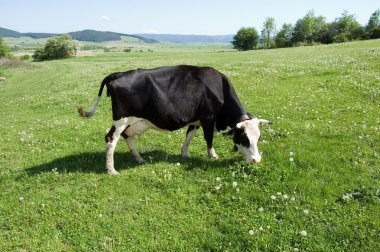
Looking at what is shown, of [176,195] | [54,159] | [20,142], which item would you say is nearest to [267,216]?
[176,195]

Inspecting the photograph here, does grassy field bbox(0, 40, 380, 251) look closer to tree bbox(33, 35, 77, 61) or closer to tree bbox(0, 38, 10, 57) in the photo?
tree bbox(0, 38, 10, 57)

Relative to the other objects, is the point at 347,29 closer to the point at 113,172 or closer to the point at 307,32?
the point at 307,32

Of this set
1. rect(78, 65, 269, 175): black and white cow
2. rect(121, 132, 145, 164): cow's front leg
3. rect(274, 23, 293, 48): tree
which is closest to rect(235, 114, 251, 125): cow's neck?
rect(78, 65, 269, 175): black and white cow

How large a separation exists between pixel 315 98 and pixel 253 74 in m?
8.96

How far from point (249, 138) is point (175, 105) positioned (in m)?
2.27

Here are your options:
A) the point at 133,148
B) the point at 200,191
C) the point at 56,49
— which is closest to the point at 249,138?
the point at 200,191

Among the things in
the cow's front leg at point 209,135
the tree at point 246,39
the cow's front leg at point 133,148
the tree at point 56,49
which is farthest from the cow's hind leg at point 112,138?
the tree at point 246,39

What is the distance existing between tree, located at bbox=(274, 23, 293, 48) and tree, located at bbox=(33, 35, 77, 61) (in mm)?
65410

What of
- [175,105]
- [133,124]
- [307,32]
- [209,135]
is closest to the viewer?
[175,105]

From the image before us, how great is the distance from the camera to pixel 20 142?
12828 millimetres

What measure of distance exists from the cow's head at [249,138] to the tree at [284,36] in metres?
105

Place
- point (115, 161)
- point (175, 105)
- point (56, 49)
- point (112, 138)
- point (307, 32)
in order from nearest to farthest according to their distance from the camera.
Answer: point (112, 138), point (175, 105), point (115, 161), point (56, 49), point (307, 32)

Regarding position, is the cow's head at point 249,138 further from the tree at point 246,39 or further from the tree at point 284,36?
the tree at point 246,39

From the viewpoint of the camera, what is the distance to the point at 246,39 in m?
123
